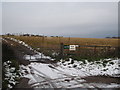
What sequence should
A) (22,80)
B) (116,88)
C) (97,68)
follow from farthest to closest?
1. (97,68)
2. (22,80)
3. (116,88)

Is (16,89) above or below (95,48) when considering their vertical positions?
below

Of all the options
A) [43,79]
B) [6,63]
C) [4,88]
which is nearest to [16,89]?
[4,88]

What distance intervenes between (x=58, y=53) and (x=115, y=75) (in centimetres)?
595

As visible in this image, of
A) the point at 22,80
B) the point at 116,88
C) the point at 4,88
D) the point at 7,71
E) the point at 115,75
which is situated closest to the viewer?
the point at 4,88

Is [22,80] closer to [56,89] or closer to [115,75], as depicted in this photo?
[56,89]

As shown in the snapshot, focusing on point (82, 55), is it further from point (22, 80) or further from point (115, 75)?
point (22, 80)

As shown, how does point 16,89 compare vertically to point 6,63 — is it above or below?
below

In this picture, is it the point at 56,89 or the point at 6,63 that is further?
the point at 6,63

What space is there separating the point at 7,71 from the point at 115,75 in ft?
18.0

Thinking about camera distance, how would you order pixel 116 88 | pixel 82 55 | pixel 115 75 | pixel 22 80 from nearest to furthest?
pixel 116 88, pixel 22 80, pixel 115 75, pixel 82 55

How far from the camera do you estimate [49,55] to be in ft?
40.6

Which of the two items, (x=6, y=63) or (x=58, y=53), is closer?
(x=6, y=63)

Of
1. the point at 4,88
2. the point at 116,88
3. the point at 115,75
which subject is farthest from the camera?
the point at 115,75

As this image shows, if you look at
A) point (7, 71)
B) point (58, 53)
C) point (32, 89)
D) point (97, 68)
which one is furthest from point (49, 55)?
point (32, 89)
